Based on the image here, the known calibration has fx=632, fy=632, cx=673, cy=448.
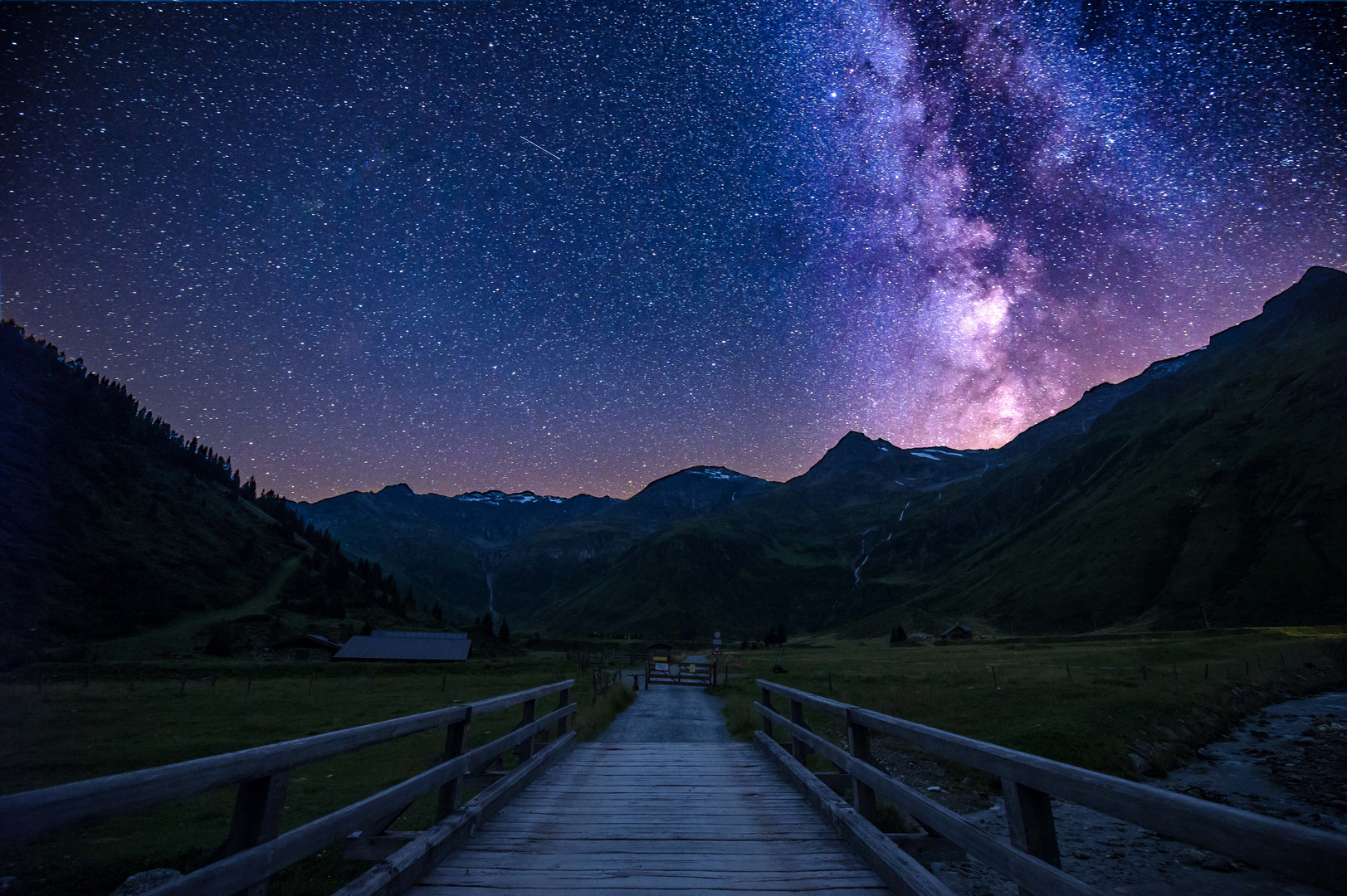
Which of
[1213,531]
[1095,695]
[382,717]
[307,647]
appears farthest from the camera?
[1213,531]

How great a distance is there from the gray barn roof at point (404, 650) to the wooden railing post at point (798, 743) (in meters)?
86.3

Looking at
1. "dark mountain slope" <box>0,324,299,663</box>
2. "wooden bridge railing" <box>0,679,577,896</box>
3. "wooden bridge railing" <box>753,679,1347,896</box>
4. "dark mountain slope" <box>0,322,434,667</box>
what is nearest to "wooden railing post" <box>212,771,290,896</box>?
"wooden bridge railing" <box>0,679,577,896</box>

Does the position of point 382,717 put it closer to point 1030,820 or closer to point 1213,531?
point 1030,820

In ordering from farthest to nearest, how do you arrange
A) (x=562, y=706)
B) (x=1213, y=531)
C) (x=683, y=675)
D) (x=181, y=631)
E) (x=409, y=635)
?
(x=1213, y=531) → (x=181, y=631) → (x=409, y=635) → (x=683, y=675) → (x=562, y=706)

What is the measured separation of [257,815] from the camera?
330cm

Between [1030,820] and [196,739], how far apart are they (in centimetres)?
3147

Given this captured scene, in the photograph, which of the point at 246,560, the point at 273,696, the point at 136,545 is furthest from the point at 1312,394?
the point at 136,545

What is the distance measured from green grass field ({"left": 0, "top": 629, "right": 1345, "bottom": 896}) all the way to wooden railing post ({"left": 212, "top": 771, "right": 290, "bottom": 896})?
29.3 inches

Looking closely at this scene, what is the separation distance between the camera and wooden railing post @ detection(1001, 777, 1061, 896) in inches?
131

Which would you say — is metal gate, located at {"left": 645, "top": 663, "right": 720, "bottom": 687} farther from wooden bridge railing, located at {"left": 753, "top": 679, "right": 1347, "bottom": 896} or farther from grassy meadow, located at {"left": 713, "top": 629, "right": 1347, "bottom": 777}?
wooden bridge railing, located at {"left": 753, "top": 679, "right": 1347, "bottom": 896}

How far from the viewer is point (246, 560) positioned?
143m

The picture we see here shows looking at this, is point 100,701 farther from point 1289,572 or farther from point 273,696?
point 1289,572

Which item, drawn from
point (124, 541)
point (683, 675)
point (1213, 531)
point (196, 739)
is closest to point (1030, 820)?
point (196, 739)

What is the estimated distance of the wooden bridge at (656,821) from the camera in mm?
2355
